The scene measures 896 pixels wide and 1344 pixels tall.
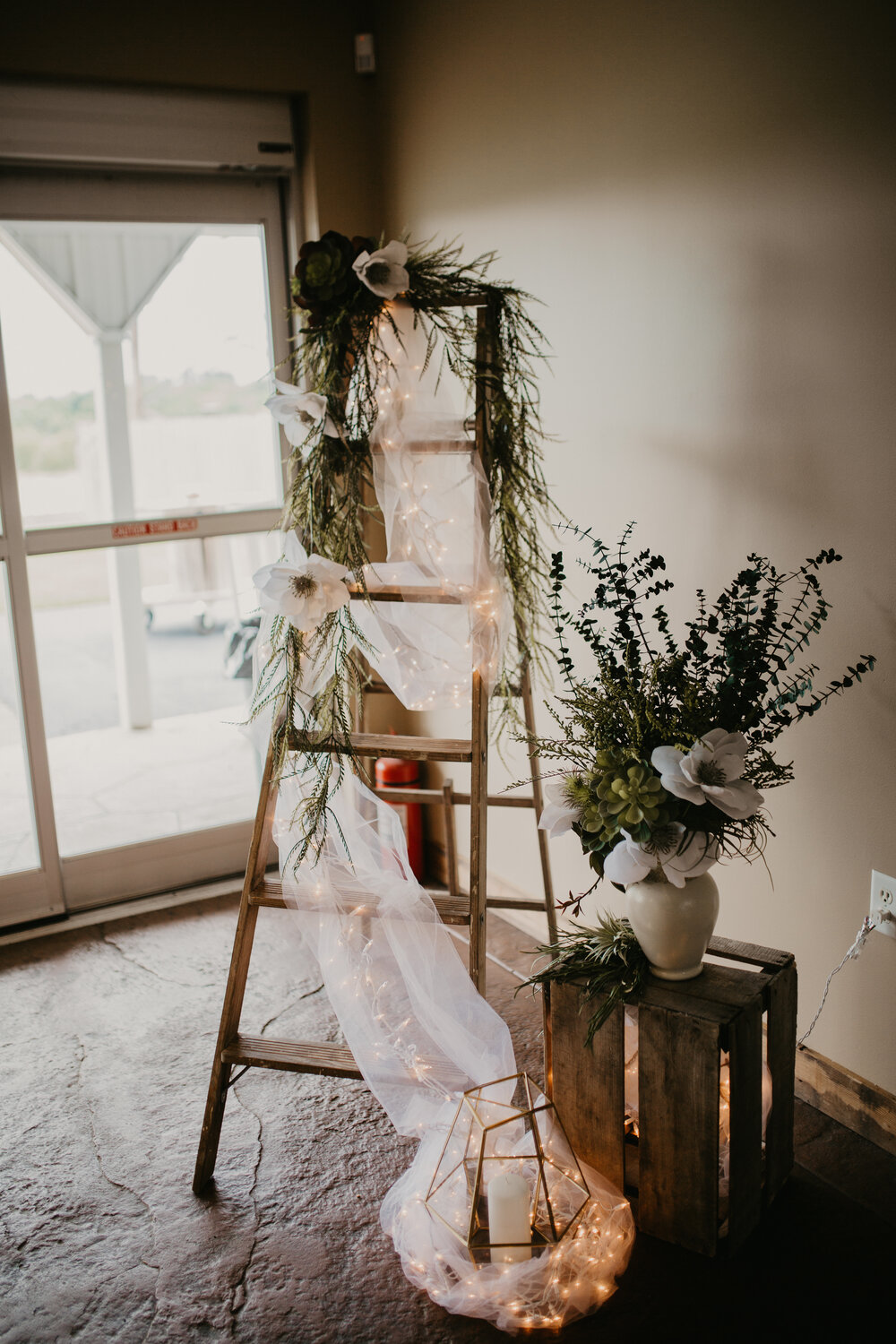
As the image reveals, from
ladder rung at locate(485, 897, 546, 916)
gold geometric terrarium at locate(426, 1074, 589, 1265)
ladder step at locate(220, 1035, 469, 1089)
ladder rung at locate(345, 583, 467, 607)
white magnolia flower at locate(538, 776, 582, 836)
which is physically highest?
ladder rung at locate(345, 583, 467, 607)

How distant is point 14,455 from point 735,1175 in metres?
2.53

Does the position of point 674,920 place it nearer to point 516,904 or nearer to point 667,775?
point 667,775

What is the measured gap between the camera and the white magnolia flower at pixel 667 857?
178 cm

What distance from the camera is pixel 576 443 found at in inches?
103

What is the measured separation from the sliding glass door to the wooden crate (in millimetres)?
1849

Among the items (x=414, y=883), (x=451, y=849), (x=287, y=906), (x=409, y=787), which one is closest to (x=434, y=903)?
(x=414, y=883)

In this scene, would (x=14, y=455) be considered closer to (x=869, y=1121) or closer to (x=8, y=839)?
(x=8, y=839)

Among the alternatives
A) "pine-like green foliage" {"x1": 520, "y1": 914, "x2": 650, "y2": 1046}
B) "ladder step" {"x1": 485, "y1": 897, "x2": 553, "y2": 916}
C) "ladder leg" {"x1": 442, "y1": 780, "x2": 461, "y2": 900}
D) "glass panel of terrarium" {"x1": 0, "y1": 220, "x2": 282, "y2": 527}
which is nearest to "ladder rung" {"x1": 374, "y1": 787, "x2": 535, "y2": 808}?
"ladder leg" {"x1": 442, "y1": 780, "x2": 461, "y2": 900}

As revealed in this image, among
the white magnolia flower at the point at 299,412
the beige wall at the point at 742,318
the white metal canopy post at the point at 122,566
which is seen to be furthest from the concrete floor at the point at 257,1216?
the white magnolia flower at the point at 299,412

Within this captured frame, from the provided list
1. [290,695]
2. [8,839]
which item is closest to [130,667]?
[8,839]

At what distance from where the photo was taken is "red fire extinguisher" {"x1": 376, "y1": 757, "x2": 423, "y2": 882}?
10.5 ft

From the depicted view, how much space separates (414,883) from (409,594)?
55cm

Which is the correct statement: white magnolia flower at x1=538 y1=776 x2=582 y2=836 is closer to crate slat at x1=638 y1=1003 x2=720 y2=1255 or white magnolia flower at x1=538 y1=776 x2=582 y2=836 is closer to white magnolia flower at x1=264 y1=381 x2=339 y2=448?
crate slat at x1=638 y1=1003 x2=720 y2=1255

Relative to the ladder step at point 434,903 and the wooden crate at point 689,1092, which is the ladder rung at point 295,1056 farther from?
the wooden crate at point 689,1092
